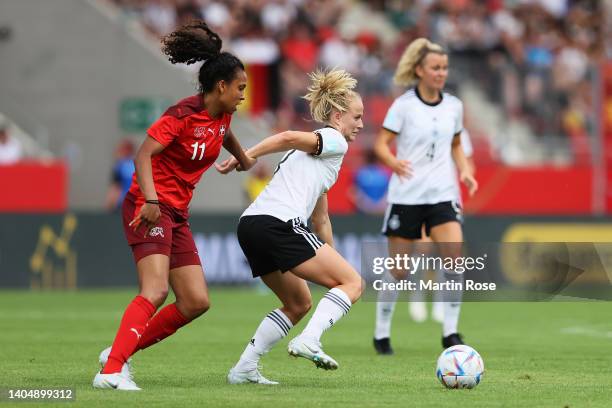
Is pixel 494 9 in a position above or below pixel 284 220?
above

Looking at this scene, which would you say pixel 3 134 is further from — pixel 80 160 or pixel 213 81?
pixel 213 81

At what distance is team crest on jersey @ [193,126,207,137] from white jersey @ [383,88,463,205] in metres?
3.59

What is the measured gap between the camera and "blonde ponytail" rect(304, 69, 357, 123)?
8.79 m

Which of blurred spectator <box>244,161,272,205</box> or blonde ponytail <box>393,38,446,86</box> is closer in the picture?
blonde ponytail <box>393,38,446,86</box>

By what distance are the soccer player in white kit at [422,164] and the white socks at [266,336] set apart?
9.93 ft

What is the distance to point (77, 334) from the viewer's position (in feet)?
43.4

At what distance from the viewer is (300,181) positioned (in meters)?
8.58

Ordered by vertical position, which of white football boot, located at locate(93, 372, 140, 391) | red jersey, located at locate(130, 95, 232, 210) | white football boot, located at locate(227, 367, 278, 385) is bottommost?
white football boot, located at locate(93, 372, 140, 391)

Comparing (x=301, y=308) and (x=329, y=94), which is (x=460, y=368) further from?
(x=329, y=94)

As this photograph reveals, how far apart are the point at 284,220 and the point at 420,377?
69.1 inches

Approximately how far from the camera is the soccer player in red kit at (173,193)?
27.2 ft

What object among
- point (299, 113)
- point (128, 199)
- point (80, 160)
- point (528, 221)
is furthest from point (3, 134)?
point (128, 199)

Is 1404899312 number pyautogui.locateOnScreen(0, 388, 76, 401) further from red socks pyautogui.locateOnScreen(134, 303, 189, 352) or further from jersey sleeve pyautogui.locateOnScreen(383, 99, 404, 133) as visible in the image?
jersey sleeve pyautogui.locateOnScreen(383, 99, 404, 133)

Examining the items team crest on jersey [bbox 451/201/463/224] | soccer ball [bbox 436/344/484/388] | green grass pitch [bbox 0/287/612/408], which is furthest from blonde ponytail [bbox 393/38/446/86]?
soccer ball [bbox 436/344/484/388]
